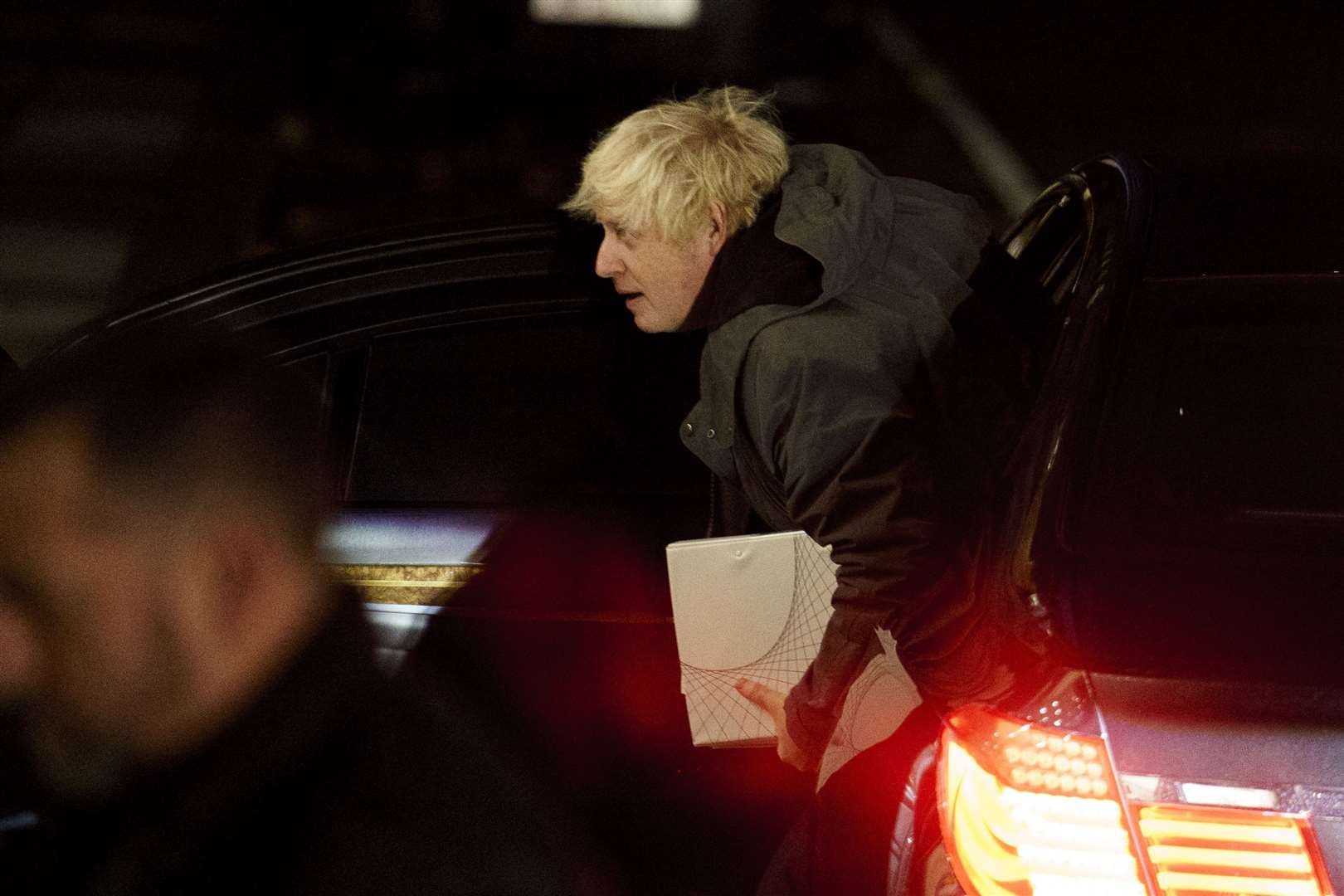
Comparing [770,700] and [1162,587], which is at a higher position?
[1162,587]

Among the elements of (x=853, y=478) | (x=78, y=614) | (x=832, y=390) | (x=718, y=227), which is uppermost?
(x=718, y=227)

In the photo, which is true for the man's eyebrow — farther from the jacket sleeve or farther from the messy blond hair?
the messy blond hair

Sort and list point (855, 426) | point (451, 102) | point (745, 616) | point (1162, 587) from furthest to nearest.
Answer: point (451, 102), point (745, 616), point (855, 426), point (1162, 587)

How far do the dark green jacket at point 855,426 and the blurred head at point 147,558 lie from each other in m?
1.03

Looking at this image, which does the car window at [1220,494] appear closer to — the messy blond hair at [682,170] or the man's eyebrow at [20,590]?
the messy blond hair at [682,170]

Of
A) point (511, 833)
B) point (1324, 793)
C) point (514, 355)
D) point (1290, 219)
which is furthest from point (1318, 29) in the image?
point (511, 833)

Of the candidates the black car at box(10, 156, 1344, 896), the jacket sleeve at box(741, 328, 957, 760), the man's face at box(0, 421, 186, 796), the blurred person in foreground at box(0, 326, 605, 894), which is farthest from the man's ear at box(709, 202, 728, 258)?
the man's face at box(0, 421, 186, 796)

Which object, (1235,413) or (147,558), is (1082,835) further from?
(147,558)

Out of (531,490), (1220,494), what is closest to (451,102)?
(531,490)

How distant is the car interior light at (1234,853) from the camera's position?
1365 millimetres

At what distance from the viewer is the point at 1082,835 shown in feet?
4.67

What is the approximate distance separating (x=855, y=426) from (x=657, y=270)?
0.56 m

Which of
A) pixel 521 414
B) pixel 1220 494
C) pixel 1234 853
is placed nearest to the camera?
pixel 1234 853

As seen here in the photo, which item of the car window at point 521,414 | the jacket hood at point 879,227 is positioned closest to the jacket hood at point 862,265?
the jacket hood at point 879,227
